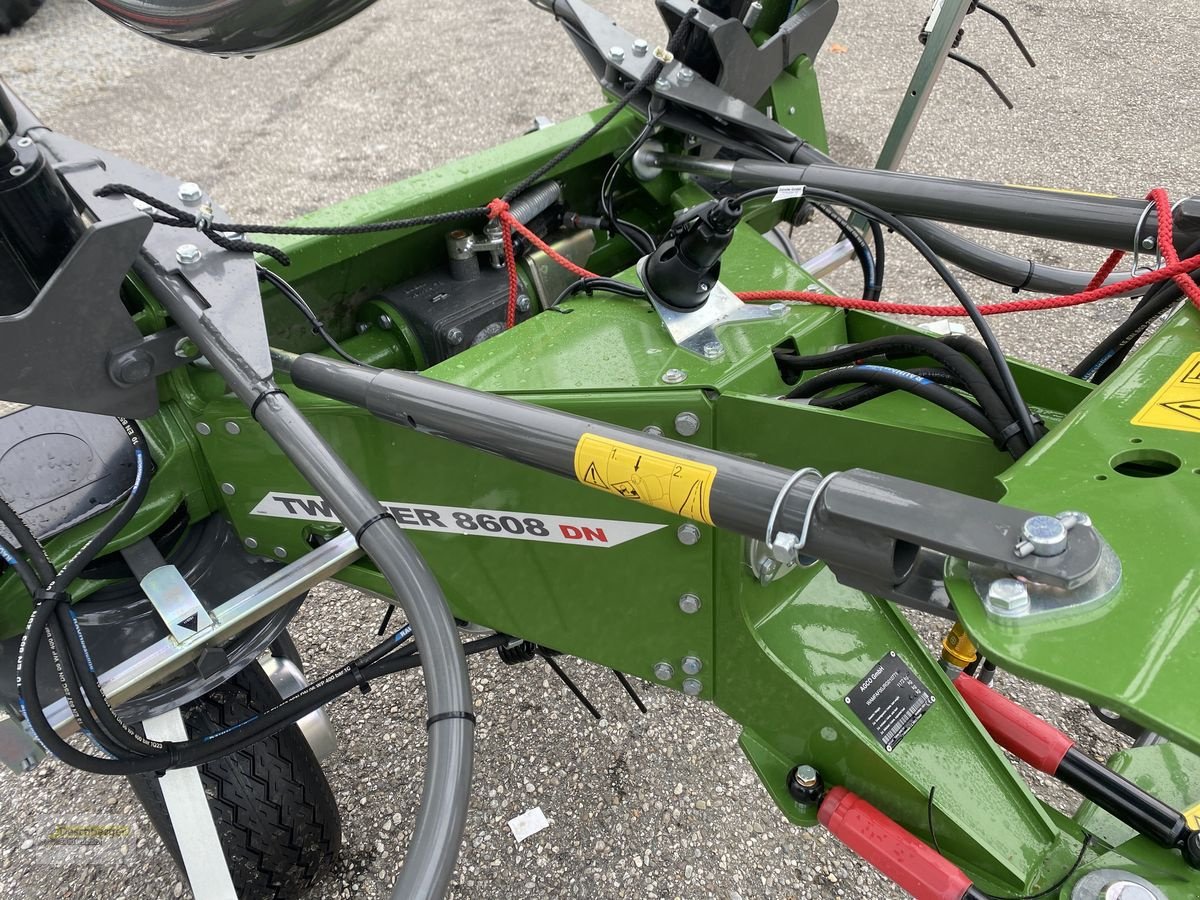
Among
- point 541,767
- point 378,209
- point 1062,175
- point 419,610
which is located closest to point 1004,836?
point 419,610

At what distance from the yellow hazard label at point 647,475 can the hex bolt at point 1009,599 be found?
0.26 metres

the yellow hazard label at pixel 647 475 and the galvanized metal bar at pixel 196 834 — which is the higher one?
the yellow hazard label at pixel 647 475

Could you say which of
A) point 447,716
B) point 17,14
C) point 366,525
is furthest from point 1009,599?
point 17,14

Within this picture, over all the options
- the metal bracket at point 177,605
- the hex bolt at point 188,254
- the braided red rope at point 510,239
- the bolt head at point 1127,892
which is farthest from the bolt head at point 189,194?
the bolt head at point 1127,892

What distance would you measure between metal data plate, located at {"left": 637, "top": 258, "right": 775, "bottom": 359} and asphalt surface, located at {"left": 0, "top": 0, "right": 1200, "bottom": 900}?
123 centimetres

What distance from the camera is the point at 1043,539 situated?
745mm

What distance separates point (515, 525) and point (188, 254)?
589mm

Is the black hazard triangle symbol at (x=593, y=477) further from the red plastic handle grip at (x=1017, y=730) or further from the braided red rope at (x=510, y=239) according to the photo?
the red plastic handle grip at (x=1017, y=730)

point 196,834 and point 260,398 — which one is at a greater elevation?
point 260,398

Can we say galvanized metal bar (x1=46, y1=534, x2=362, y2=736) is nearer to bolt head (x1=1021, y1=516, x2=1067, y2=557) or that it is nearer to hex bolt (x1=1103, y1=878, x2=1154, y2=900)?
bolt head (x1=1021, y1=516, x2=1067, y2=557)

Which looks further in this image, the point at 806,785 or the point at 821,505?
the point at 806,785

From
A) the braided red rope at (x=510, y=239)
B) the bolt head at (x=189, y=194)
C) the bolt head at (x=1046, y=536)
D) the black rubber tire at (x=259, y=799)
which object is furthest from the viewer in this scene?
the black rubber tire at (x=259, y=799)

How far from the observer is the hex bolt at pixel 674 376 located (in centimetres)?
122

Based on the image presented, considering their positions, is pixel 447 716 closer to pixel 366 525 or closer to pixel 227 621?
pixel 366 525
